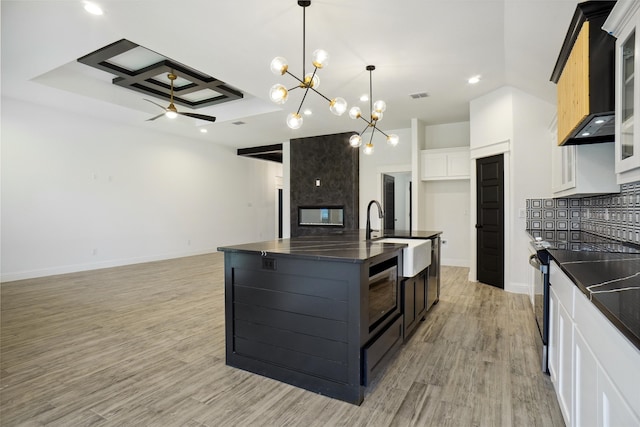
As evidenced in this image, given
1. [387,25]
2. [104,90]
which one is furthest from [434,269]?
[104,90]

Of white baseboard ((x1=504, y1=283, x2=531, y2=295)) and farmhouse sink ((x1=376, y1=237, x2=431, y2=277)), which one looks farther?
white baseboard ((x1=504, y1=283, x2=531, y2=295))

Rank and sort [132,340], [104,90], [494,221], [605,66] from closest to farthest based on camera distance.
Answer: [605,66] < [132,340] < [494,221] < [104,90]

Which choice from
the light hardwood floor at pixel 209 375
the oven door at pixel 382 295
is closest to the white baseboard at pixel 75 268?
the light hardwood floor at pixel 209 375

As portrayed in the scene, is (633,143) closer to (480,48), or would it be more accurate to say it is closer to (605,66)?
(605,66)

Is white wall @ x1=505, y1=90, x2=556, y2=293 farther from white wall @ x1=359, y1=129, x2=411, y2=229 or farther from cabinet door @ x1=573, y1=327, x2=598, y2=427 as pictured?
cabinet door @ x1=573, y1=327, x2=598, y2=427

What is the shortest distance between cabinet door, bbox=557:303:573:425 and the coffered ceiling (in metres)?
2.21

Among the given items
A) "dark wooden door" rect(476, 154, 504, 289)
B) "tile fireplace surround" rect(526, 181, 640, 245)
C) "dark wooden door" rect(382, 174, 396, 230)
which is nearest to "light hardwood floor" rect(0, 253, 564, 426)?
→ "dark wooden door" rect(476, 154, 504, 289)

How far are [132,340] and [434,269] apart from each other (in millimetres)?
3155

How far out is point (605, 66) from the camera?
6.36ft

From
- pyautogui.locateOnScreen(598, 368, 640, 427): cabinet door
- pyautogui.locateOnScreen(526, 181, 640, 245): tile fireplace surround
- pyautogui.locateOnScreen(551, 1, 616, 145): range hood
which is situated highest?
pyautogui.locateOnScreen(551, 1, 616, 145): range hood

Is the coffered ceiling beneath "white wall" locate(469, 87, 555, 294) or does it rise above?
above

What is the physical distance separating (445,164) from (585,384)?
5.43 m

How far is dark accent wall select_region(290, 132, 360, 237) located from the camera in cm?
738

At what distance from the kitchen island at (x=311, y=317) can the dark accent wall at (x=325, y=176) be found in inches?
189
